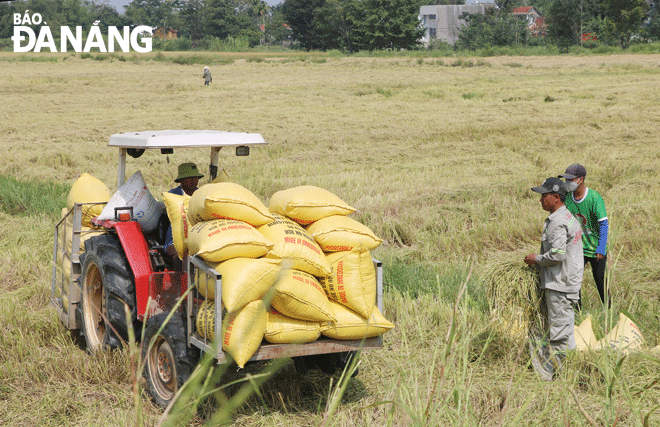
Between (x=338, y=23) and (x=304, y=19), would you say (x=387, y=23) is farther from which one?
(x=304, y=19)

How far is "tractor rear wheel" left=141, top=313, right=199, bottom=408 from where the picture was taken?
346 centimetres

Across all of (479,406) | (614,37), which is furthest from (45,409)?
(614,37)

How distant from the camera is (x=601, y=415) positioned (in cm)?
356

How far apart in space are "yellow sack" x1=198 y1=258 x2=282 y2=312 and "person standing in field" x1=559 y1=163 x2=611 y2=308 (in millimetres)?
2735

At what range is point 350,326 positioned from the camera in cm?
347

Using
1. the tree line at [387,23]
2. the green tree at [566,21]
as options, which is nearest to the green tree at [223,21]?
the tree line at [387,23]

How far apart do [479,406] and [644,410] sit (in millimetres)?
863

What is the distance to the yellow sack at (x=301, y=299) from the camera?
10.7ft

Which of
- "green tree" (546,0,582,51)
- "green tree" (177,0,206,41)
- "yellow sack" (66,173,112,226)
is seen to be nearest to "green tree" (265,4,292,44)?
"green tree" (177,0,206,41)

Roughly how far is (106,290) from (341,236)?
1565mm

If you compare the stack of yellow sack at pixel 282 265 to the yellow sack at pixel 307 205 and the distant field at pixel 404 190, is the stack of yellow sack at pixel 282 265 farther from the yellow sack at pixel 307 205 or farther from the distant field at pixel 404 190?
the distant field at pixel 404 190

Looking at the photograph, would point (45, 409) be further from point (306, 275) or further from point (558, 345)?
point (558, 345)

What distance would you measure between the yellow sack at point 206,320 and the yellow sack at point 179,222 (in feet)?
1.99

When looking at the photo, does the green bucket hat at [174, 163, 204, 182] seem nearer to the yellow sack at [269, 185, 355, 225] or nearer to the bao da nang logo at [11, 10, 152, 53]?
the yellow sack at [269, 185, 355, 225]
